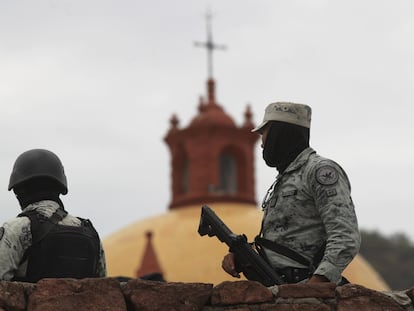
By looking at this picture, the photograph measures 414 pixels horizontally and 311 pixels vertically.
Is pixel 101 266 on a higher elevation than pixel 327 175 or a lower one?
lower

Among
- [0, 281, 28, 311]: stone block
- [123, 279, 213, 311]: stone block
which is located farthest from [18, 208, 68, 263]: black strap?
[123, 279, 213, 311]: stone block

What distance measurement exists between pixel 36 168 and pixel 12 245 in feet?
1.93

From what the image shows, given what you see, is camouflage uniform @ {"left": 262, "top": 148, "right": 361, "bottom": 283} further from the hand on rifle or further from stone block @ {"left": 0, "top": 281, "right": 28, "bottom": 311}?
stone block @ {"left": 0, "top": 281, "right": 28, "bottom": 311}

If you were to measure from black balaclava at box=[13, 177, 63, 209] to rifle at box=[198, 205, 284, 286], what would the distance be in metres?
0.76

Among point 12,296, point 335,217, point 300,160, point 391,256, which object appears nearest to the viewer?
point 12,296

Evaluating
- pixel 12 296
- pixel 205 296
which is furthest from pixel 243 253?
pixel 12 296

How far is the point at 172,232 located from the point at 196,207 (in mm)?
1691

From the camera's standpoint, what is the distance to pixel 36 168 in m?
7.04

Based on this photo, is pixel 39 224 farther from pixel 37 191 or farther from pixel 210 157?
pixel 210 157

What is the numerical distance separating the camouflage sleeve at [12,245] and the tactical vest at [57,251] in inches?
1.4

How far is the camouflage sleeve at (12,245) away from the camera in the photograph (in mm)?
6551

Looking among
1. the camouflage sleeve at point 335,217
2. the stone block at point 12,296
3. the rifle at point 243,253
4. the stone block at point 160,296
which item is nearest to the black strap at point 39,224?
the stone block at point 12,296

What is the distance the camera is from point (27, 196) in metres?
7.05

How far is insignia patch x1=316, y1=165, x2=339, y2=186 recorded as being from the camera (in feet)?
22.0
